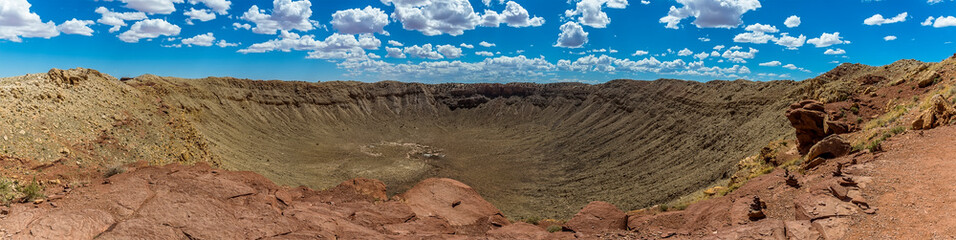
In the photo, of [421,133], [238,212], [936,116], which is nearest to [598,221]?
[238,212]

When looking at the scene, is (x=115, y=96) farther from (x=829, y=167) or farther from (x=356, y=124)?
(x=356, y=124)

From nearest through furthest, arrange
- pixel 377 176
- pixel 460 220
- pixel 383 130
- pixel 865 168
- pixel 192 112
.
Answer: pixel 865 168 < pixel 460 220 < pixel 377 176 < pixel 192 112 < pixel 383 130

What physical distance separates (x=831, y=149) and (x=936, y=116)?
3.25 m

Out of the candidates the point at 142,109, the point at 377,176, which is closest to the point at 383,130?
the point at 377,176

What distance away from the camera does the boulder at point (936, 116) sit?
13.4 meters

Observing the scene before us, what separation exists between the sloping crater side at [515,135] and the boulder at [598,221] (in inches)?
645

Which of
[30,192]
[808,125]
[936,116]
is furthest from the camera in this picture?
[808,125]

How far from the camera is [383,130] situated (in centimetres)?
8425

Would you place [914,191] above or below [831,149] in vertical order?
below

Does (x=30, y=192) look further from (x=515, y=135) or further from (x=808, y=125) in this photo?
(x=515, y=135)

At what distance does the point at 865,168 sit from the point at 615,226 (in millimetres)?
6871

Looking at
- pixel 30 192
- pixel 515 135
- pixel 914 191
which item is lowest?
pixel 515 135

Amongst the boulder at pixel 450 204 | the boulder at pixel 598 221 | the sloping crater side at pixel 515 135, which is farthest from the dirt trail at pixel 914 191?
the sloping crater side at pixel 515 135

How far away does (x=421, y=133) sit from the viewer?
277 feet
